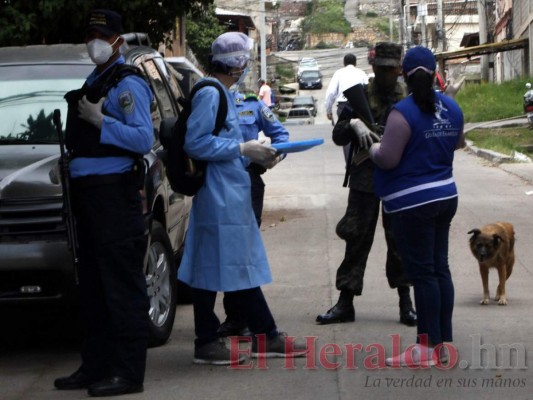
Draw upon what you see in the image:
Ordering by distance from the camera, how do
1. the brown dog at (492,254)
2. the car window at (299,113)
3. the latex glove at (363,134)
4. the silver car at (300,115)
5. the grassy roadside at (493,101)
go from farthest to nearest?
the car window at (299,113), the silver car at (300,115), the grassy roadside at (493,101), the brown dog at (492,254), the latex glove at (363,134)

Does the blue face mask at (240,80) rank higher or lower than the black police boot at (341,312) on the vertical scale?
higher

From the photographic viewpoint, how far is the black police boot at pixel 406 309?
8.00 meters

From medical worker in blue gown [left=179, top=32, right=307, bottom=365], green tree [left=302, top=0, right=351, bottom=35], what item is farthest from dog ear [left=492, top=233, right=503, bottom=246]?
green tree [left=302, top=0, right=351, bottom=35]

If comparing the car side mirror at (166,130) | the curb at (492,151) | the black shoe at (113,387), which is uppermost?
the car side mirror at (166,130)

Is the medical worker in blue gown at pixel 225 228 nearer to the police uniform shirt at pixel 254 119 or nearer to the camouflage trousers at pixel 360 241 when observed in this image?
the police uniform shirt at pixel 254 119

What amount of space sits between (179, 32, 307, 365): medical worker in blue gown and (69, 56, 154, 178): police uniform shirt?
51cm

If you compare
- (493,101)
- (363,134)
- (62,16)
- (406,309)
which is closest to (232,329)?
(406,309)

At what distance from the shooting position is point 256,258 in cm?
693

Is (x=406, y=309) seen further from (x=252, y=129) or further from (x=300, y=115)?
(x=300, y=115)

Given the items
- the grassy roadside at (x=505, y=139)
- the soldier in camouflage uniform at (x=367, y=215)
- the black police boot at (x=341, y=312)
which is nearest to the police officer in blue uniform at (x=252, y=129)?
the soldier in camouflage uniform at (x=367, y=215)

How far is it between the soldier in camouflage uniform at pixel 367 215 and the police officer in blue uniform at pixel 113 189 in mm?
2023

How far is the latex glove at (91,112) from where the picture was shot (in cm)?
614

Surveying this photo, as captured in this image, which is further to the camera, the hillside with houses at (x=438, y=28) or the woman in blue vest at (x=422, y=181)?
the hillside with houses at (x=438, y=28)

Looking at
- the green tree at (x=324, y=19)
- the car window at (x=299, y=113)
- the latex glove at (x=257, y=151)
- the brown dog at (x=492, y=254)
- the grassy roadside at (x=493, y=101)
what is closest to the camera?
the latex glove at (x=257, y=151)
